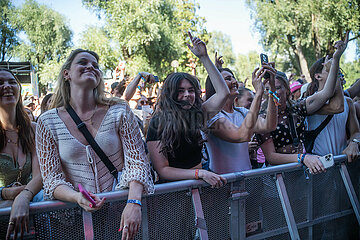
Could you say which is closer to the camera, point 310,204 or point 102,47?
point 310,204

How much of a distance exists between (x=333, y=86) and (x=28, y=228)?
9.73ft

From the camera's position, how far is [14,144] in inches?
105

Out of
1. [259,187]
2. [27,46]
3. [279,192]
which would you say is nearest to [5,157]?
[259,187]

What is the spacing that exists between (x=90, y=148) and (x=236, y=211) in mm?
1206

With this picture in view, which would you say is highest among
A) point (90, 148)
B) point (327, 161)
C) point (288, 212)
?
point (90, 148)

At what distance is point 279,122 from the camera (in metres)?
3.28

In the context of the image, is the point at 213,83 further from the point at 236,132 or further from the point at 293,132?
the point at 293,132

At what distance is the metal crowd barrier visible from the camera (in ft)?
6.54

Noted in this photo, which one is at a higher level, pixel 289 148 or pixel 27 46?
pixel 27 46

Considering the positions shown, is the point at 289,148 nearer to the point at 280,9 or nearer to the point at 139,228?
the point at 139,228

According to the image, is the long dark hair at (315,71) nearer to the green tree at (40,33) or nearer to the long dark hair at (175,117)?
the long dark hair at (175,117)

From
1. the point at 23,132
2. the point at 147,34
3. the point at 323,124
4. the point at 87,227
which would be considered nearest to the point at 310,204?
the point at 323,124

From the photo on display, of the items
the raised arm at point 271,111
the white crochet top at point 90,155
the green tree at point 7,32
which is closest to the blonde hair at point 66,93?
the white crochet top at point 90,155

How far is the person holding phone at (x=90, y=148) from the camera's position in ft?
6.79
